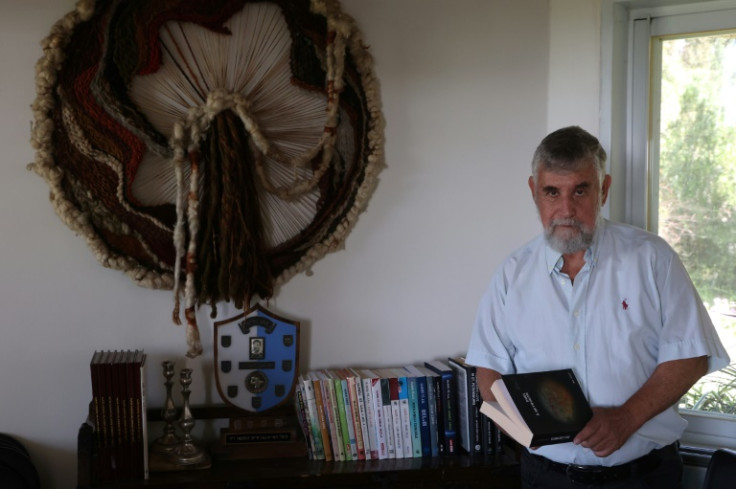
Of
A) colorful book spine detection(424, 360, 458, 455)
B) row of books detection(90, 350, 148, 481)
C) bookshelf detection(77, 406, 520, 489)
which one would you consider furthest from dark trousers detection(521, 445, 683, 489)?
row of books detection(90, 350, 148, 481)

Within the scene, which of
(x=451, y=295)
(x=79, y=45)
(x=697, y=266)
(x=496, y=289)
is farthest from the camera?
(x=451, y=295)

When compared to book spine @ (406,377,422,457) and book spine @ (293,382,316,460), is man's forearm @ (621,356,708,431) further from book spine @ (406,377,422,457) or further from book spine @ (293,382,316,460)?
book spine @ (293,382,316,460)

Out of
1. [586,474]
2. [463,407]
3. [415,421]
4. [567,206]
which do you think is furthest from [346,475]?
[567,206]

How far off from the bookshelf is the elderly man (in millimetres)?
285

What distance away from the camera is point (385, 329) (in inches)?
96.4

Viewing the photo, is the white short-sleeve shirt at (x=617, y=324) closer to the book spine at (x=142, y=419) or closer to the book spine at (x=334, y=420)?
the book spine at (x=334, y=420)

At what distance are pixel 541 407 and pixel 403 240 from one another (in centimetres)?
88

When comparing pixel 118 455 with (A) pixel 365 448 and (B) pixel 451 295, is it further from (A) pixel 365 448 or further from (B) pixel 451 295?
(B) pixel 451 295

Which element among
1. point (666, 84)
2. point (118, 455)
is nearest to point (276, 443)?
point (118, 455)

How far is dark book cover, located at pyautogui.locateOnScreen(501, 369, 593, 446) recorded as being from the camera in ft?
5.38

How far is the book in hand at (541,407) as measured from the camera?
5.39 ft

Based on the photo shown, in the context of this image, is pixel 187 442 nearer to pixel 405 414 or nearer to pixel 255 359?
pixel 255 359

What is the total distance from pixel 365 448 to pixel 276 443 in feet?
0.81

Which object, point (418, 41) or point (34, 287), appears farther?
point (418, 41)
